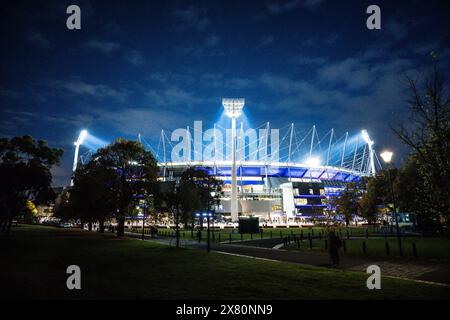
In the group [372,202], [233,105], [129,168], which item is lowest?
[372,202]

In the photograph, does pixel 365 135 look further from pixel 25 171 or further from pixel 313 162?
pixel 25 171

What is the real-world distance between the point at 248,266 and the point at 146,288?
5.15 meters

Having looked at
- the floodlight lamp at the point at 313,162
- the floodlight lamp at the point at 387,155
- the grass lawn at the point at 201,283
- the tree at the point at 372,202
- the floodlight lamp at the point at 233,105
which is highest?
the floodlight lamp at the point at 233,105

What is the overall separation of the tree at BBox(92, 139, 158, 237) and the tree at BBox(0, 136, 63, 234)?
20.4 feet

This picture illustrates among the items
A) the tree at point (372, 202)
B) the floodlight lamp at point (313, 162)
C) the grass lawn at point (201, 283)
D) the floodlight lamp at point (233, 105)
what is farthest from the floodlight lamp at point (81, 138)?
the grass lawn at point (201, 283)

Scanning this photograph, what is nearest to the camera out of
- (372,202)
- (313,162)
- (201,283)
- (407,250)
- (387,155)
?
(201,283)

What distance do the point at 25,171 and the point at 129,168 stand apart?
11708mm

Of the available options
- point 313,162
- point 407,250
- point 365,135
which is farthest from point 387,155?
point 365,135

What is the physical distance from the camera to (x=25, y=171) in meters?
32.3

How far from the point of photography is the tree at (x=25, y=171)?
32.1 meters

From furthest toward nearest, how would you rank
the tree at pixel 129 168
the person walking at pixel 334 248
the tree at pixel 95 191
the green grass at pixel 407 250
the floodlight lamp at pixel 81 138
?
the floodlight lamp at pixel 81 138 < the tree at pixel 129 168 < the tree at pixel 95 191 < the green grass at pixel 407 250 < the person walking at pixel 334 248

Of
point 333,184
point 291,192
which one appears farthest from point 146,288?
point 333,184

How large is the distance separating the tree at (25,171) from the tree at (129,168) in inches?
244

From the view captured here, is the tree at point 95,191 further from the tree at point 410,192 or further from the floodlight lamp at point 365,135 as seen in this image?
the floodlight lamp at point 365,135
